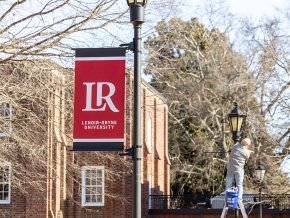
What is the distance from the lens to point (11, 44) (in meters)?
16.4

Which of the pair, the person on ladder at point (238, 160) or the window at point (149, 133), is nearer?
the person on ladder at point (238, 160)

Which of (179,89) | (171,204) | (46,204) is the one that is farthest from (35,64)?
(179,89)

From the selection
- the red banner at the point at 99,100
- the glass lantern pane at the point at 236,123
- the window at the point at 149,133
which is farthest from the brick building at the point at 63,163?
the red banner at the point at 99,100

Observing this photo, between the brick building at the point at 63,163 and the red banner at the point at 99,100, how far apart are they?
5.36 m

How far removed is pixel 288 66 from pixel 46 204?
12.5 metres

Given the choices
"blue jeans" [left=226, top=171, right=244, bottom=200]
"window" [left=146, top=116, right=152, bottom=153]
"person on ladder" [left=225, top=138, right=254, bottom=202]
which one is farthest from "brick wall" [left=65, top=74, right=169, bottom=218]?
"person on ladder" [left=225, top=138, right=254, bottom=202]

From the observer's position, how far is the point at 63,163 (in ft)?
83.1

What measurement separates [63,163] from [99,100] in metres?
13.8

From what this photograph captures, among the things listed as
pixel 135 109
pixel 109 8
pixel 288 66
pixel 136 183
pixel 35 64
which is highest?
pixel 288 66

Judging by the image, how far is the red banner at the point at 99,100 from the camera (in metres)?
11.8

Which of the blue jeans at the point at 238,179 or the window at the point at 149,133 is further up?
the window at the point at 149,133

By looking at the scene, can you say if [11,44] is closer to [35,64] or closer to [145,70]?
[35,64]

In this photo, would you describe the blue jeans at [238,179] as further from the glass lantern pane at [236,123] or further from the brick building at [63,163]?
the brick building at [63,163]

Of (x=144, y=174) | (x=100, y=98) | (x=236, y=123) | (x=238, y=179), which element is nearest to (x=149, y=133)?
(x=144, y=174)
